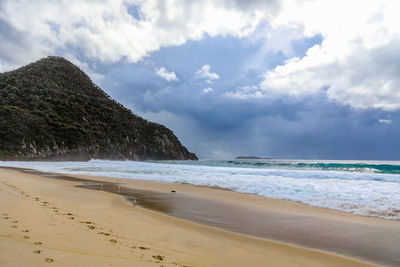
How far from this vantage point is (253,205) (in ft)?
34.6

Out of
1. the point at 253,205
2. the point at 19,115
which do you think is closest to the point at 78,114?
the point at 19,115

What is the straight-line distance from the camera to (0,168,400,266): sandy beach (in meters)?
3.73

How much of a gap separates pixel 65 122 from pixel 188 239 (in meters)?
81.2

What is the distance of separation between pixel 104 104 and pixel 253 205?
9607 cm

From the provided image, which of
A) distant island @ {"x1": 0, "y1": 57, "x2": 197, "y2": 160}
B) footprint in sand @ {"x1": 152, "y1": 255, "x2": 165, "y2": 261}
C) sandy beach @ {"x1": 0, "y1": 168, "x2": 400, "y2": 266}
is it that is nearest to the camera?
sandy beach @ {"x1": 0, "y1": 168, "x2": 400, "y2": 266}

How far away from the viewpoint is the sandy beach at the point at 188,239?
12.2 ft

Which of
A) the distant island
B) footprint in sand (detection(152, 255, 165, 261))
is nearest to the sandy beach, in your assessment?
footprint in sand (detection(152, 255, 165, 261))

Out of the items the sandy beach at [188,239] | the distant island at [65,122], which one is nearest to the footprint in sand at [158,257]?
the sandy beach at [188,239]

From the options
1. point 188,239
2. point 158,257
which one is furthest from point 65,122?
point 158,257

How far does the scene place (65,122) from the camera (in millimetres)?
75812

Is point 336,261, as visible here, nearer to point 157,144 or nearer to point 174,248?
point 174,248

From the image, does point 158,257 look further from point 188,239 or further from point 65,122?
point 65,122

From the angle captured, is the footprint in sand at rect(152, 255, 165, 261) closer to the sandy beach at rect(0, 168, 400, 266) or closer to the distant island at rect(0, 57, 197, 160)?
the sandy beach at rect(0, 168, 400, 266)

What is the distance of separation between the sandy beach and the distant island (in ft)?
206
